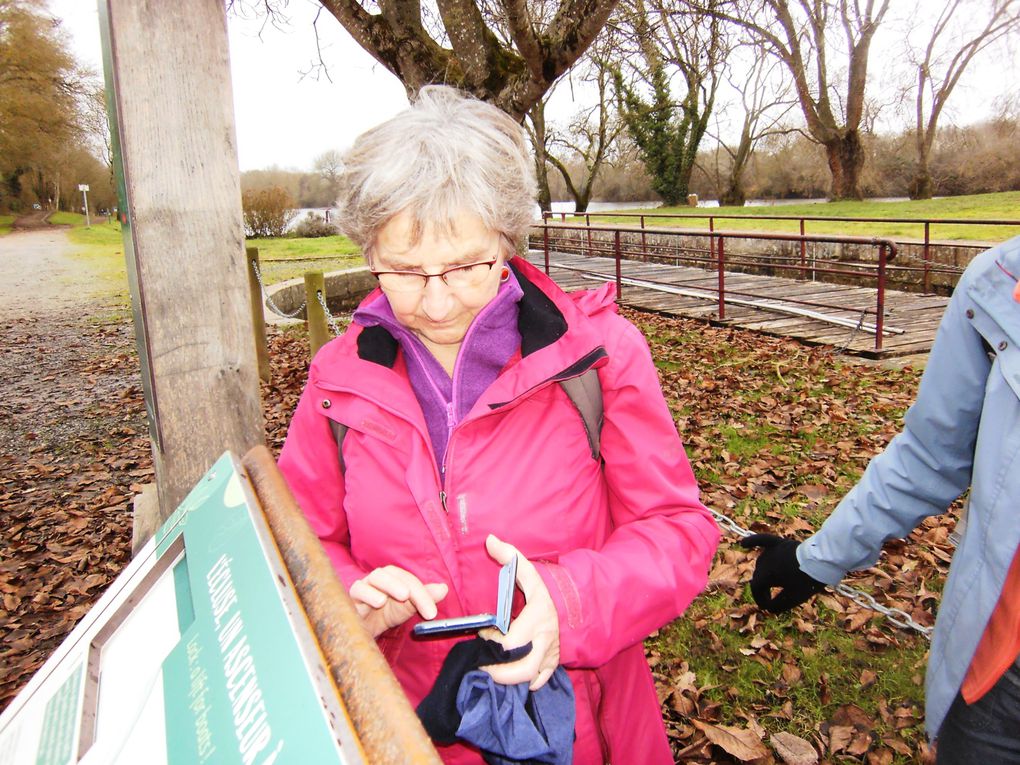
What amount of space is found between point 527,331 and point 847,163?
30.1m

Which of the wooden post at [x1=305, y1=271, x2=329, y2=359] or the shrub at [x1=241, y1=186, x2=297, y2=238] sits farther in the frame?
the shrub at [x1=241, y1=186, x2=297, y2=238]

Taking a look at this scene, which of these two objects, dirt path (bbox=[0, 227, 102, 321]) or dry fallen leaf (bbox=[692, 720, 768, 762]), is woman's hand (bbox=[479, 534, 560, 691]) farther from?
dirt path (bbox=[0, 227, 102, 321])

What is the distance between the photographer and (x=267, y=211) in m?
29.4

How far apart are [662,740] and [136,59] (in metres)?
1.90

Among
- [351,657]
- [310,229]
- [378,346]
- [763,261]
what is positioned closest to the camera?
[351,657]

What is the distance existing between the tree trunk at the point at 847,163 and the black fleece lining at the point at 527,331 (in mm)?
29945

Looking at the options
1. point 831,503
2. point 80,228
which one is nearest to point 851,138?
point 831,503

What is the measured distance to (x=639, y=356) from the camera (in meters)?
1.39

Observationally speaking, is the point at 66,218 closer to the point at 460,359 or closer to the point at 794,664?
the point at 794,664

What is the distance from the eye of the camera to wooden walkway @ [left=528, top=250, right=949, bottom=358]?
8117 millimetres

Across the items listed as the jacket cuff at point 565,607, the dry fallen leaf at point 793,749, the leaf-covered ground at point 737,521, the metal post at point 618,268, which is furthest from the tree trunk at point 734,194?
the jacket cuff at point 565,607

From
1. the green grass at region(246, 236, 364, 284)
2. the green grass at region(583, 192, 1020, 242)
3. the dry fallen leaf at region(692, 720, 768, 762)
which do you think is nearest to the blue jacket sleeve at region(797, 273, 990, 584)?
the dry fallen leaf at region(692, 720, 768, 762)

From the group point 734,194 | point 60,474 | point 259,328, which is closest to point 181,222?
point 60,474

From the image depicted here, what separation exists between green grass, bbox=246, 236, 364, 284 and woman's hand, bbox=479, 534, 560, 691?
12.8m
